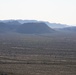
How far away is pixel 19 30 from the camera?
404 ft

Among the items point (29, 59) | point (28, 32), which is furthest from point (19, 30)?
point (29, 59)

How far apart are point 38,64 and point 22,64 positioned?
189 cm

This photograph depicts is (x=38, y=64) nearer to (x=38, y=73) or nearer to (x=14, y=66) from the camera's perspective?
(x=14, y=66)

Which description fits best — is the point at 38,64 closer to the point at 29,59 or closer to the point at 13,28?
the point at 29,59

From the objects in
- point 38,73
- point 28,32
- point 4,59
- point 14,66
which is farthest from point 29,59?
point 28,32

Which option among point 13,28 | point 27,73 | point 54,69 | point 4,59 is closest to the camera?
point 27,73

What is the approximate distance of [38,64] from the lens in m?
37.7

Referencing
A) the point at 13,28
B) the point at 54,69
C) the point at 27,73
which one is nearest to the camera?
the point at 27,73

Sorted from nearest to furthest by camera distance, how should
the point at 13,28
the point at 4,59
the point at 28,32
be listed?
the point at 4,59, the point at 28,32, the point at 13,28

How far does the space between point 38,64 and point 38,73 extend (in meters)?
6.23

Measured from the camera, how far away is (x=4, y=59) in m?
41.9

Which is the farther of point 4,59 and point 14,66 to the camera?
point 4,59

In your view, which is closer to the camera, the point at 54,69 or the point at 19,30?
the point at 54,69

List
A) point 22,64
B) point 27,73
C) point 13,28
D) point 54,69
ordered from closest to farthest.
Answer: point 27,73 < point 54,69 < point 22,64 < point 13,28
